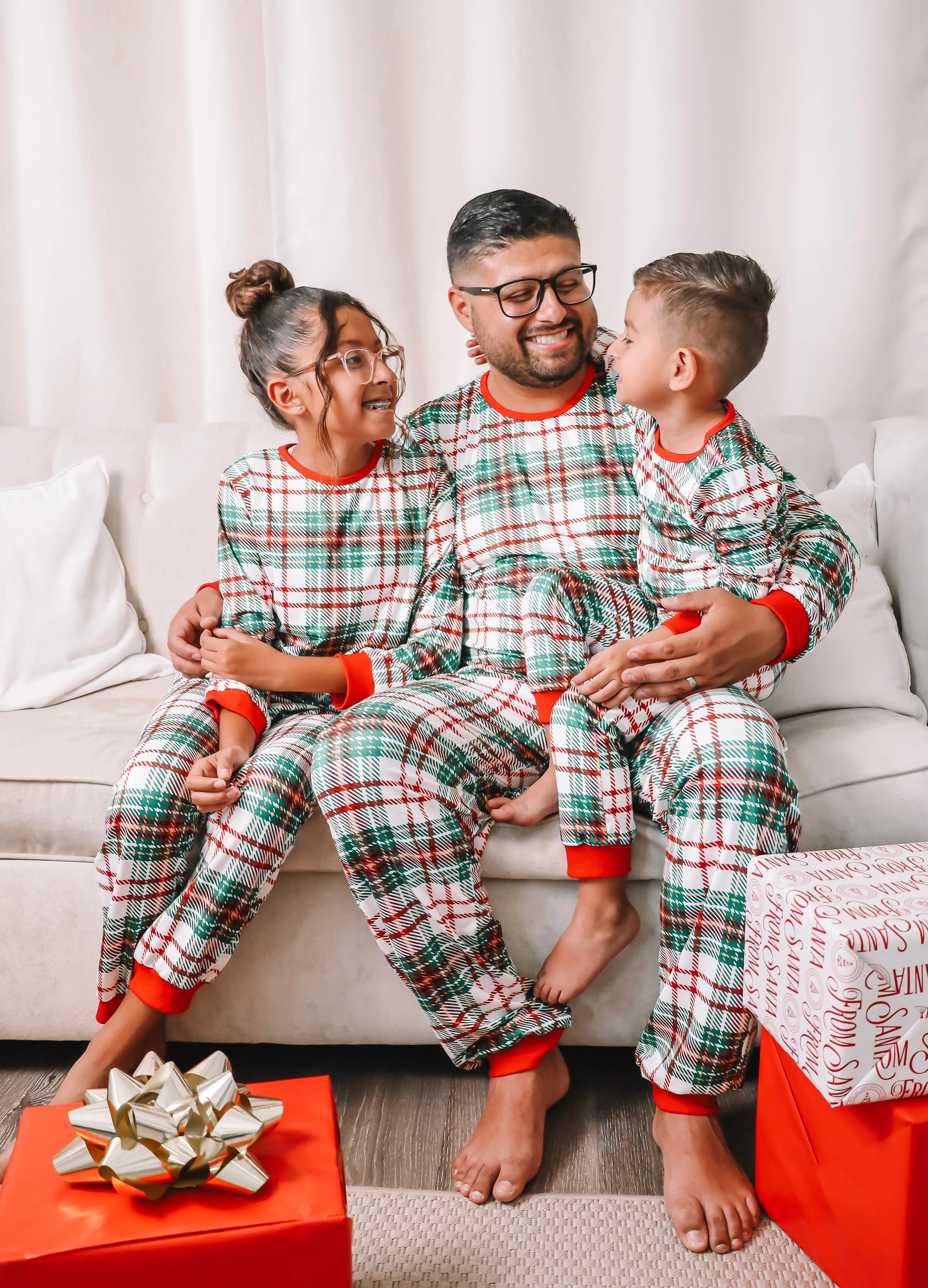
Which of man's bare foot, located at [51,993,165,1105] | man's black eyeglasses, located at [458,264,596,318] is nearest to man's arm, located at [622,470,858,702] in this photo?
man's black eyeglasses, located at [458,264,596,318]

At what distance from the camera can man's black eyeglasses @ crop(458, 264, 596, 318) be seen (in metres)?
1.43

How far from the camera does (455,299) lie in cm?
153

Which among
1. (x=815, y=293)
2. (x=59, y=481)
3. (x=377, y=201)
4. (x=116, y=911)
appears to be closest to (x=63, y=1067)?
(x=116, y=911)

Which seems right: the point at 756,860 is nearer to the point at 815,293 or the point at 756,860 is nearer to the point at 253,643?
the point at 253,643

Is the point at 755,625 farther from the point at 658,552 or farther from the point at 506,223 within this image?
the point at 506,223

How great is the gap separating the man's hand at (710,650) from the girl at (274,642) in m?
0.35

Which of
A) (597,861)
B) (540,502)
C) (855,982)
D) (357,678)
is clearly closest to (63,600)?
(357,678)

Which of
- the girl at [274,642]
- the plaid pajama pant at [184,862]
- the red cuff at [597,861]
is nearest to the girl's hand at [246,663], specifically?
the girl at [274,642]

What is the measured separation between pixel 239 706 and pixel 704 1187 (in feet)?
2.65

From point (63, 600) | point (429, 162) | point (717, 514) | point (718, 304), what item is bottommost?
point (63, 600)

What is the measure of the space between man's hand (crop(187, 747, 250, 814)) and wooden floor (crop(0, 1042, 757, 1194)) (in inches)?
16.4

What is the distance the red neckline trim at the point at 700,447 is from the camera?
1283 mm

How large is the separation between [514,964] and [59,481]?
117 cm

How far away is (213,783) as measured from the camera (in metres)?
1.19
